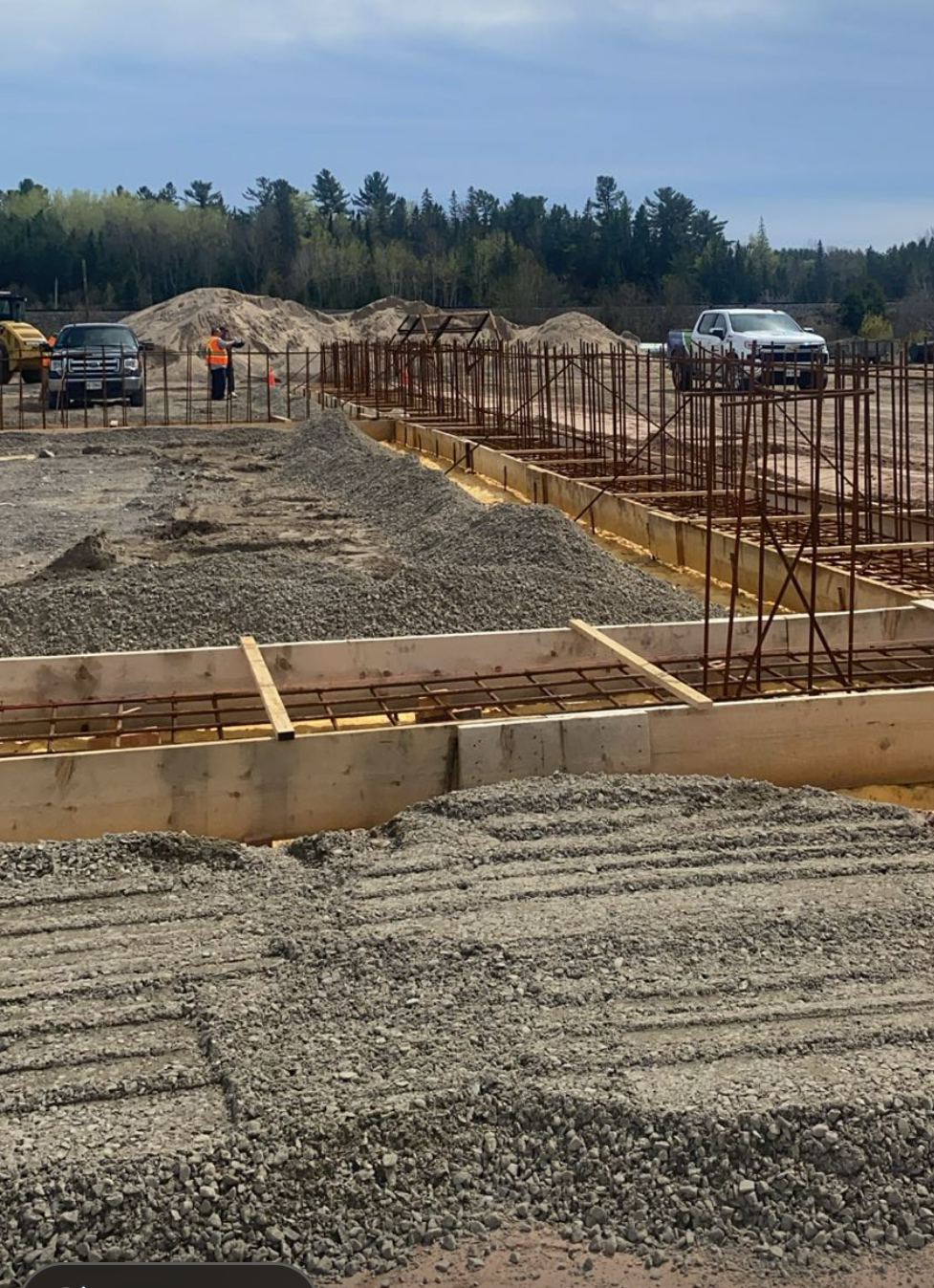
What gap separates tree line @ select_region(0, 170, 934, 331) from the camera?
2467 inches

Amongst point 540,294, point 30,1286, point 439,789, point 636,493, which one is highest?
point 540,294

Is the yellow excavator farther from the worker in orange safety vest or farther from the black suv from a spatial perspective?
the worker in orange safety vest

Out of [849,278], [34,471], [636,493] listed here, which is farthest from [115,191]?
[636,493]

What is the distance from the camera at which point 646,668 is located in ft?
21.2

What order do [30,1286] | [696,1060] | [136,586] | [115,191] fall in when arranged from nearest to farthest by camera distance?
[30,1286] < [696,1060] < [136,586] < [115,191]

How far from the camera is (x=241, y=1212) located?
2980 mm

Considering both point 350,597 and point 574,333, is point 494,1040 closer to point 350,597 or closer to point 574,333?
point 350,597

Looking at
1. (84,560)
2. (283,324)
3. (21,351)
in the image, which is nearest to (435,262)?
(283,324)

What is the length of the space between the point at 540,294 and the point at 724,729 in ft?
191

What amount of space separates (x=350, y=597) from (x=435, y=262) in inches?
2363

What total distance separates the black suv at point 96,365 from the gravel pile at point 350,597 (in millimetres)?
16296

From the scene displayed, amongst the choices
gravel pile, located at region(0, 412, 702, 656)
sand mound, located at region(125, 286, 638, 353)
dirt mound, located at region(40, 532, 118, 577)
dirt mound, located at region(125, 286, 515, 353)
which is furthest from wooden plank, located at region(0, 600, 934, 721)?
dirt mound, located at region(125, 286, 515, 353)

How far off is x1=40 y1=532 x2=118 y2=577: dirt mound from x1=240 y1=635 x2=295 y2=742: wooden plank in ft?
10.7

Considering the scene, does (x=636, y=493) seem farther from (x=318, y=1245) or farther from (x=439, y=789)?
(x=318, y=1245)
